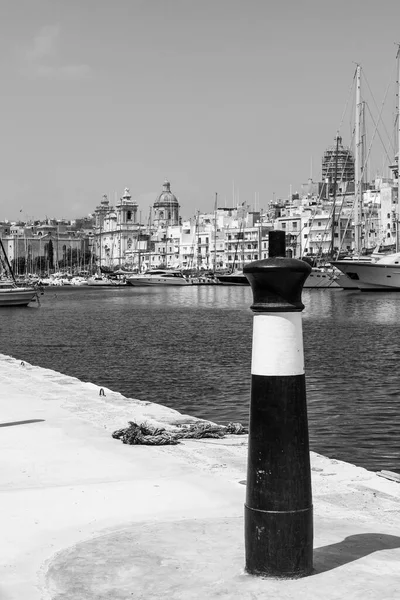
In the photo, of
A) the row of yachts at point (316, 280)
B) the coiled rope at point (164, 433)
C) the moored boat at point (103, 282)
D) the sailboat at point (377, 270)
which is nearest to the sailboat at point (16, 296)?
the row of yachts at point (316, 280)

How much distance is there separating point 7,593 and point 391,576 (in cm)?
189

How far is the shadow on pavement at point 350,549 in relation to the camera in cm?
502

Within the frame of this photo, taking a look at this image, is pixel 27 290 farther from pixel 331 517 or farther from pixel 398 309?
pixel 331 517

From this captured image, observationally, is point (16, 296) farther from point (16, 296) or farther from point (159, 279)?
point (159, 279)

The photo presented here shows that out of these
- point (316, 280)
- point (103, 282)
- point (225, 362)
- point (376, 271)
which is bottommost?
point (103, 282)

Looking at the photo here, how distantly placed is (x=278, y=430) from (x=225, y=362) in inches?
883

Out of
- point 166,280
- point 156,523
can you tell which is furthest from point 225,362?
point 166,280

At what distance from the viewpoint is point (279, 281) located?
502 centimetres

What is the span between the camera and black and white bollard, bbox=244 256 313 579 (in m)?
4.94

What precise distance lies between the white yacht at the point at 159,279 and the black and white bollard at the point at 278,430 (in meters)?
137

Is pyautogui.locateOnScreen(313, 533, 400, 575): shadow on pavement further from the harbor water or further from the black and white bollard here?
the harbor water

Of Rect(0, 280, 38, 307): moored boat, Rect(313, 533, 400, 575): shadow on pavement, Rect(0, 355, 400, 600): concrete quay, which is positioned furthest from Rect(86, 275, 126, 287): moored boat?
Rect(313, 533, 400, 575): shadow on pavement

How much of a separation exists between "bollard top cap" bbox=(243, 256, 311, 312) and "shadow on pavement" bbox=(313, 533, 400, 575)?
1.32 m

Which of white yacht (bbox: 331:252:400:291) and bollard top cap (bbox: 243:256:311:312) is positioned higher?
bollard top cap (bbox: 243:256:311:312)
